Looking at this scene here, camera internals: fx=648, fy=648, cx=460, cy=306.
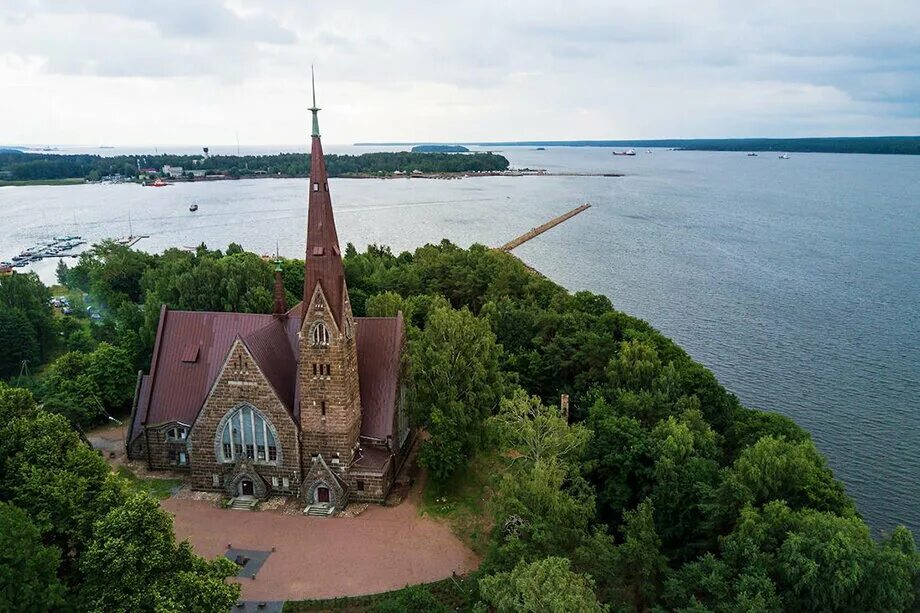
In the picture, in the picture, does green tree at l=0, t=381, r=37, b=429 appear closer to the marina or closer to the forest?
the forest

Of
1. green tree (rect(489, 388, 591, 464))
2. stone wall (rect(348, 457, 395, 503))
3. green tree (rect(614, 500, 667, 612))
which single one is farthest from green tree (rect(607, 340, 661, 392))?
stone wall (rect(348, 457, 395, 503))

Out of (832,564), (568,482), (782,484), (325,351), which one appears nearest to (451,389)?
(325,351)

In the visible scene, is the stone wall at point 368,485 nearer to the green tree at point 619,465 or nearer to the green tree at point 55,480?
the green tree at point 619,465

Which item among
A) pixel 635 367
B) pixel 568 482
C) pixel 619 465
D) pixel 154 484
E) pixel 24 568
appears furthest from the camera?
pixel 635 367

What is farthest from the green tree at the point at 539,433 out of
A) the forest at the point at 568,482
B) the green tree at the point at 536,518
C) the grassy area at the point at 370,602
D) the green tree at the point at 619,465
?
the grassy area at the point at 370,602

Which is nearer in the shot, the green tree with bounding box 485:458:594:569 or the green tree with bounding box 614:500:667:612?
the green tree with bounding box 614:500:667:612

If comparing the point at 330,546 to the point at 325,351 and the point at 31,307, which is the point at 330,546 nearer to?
the point at 325,351
